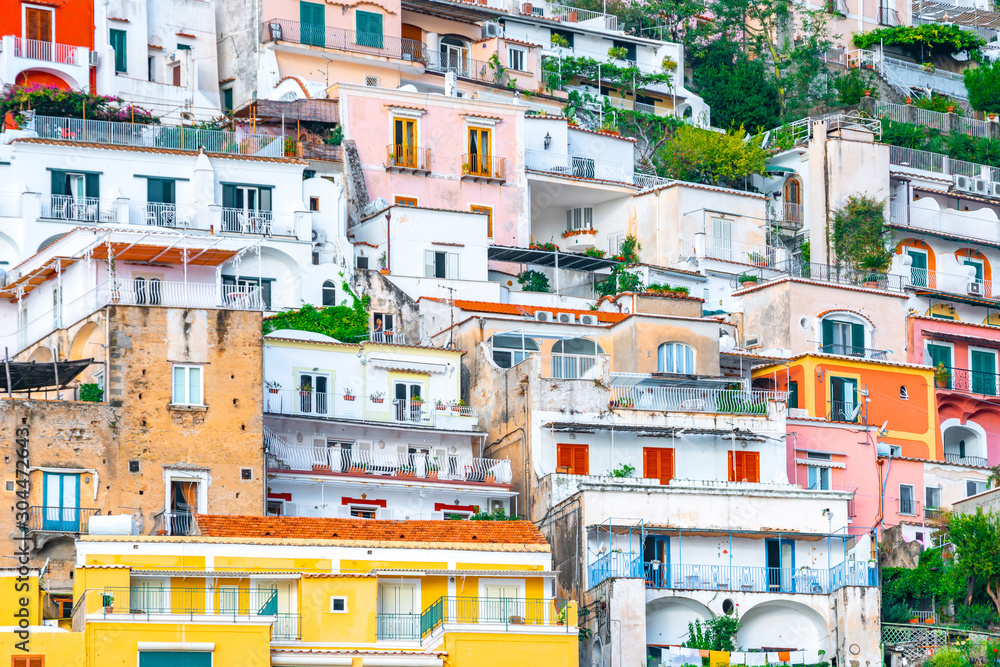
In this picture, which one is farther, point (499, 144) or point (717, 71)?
point (717, 71)

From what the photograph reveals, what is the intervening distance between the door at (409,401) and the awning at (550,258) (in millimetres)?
9895

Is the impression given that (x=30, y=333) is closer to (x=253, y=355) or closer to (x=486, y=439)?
(x=253, y=355)

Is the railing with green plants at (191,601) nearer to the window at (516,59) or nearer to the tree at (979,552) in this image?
the tree at (979,552)

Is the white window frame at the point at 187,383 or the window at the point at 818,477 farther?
the window at the point at 818,477

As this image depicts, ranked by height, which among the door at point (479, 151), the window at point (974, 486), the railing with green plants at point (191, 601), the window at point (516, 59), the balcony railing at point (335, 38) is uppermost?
the window at point (516, 59)

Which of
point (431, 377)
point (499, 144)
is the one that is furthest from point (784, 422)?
point (499, 144)

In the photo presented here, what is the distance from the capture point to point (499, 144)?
71250mm

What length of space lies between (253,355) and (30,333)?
919cm

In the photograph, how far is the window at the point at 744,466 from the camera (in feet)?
184

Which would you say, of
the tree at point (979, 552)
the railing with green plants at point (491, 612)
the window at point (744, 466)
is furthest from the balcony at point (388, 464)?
the tree at point (979, 552)

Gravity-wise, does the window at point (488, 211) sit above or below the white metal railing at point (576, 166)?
below

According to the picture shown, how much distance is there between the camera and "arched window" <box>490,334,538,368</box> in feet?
193

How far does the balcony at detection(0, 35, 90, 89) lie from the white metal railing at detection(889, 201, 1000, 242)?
29274mm

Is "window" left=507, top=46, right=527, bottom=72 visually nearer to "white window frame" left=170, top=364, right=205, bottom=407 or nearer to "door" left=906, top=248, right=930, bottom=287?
"door" left=906, top=248, right=930, bottom=287
